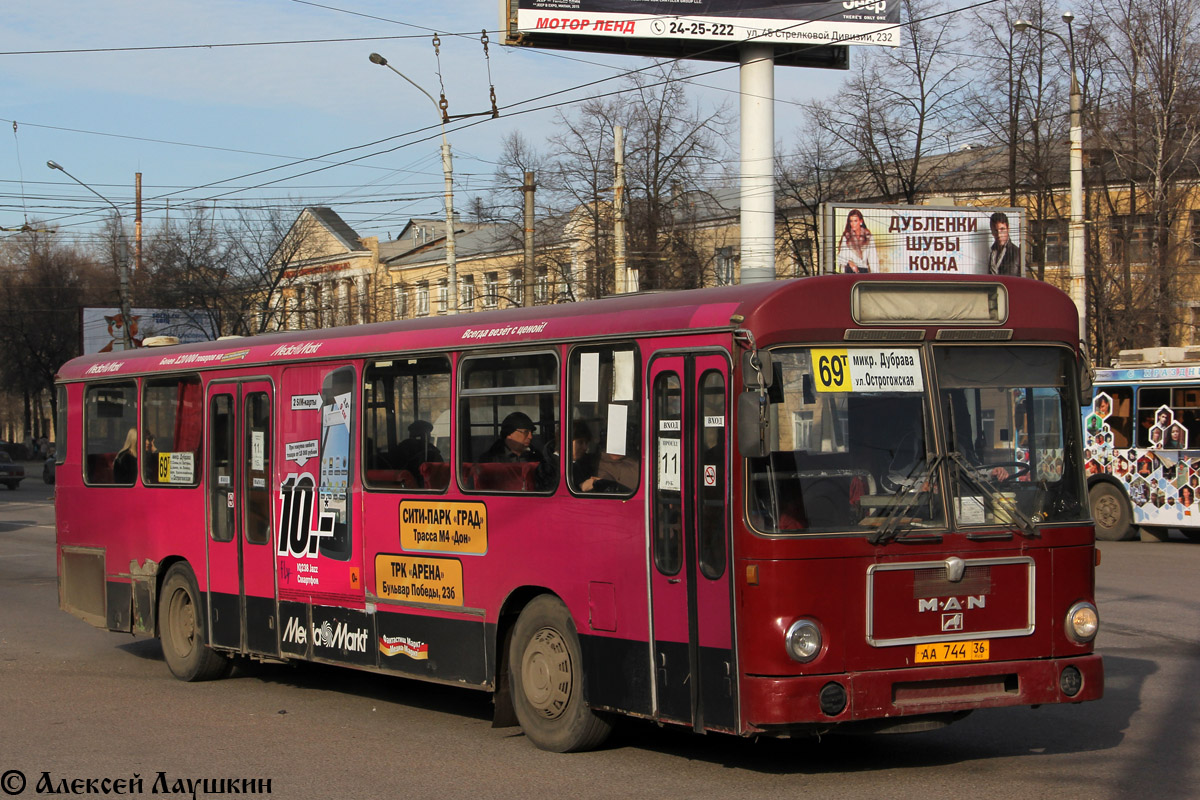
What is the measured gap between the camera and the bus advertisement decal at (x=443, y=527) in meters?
8.77

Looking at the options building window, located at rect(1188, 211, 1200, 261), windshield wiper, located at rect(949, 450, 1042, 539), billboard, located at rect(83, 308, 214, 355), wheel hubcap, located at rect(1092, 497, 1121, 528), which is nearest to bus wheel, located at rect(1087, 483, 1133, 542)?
wheel hubcap, located at rect(1092, 497, 1121, 528)

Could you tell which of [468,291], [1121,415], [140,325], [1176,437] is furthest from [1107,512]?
[140,325]

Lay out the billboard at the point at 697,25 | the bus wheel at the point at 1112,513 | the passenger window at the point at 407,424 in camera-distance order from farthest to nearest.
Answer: the billboard at the point at 697,25
the bus wheel at the point at 1112,513
the passenger window at the point at 407,424

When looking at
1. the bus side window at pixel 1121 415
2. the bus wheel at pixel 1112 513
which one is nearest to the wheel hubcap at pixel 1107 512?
the bus wheel at pixel 1112 513

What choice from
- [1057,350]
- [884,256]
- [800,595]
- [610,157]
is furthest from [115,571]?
[610,157]

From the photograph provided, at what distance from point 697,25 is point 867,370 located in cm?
2817

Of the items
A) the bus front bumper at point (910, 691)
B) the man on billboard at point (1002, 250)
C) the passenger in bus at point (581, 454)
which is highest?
the man on billboard at point (1002, 250)

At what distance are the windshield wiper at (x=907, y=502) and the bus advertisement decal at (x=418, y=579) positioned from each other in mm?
3083

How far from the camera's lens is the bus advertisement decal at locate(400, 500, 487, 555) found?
8.77 meters

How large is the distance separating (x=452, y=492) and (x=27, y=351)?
6779 cm

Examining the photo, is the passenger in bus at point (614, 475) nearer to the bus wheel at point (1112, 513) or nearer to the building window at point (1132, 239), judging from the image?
the bus wheel at point (1112, 513)

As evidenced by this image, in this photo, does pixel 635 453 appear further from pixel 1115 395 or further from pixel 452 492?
pixel 1115 395

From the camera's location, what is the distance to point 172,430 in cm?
1212

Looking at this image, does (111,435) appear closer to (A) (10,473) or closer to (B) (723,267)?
(B) (723,267)
